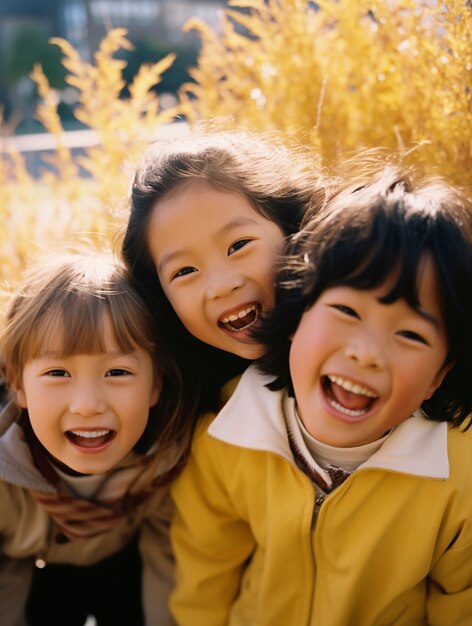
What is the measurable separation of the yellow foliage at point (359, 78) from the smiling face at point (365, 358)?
0.73 meters

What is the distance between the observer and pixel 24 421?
1884 millimetres

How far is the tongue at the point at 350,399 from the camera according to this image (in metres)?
1.42

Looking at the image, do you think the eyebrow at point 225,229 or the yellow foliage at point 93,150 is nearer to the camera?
the eyebrow at point 225,229

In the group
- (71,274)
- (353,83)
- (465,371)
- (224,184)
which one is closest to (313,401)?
(465,371)

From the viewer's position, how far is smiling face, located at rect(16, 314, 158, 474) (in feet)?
5.45

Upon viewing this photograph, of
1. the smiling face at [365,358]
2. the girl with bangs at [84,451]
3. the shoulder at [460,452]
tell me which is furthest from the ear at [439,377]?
the girl with bangs at [84,451]

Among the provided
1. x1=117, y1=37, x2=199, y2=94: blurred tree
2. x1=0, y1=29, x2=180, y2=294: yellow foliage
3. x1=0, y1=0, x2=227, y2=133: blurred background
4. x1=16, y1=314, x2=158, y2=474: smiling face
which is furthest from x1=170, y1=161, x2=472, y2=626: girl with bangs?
x1=117, y1=37, x2=199, y2=94: blurred tree

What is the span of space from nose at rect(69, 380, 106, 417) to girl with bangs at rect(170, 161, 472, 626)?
28cm

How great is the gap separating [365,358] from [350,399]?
134 mm

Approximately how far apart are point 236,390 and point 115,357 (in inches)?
12.6

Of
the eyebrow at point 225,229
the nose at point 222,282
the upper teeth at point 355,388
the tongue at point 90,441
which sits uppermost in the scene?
the eyebrow at point 225,229

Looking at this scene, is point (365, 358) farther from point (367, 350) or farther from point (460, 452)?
point (460, 452)

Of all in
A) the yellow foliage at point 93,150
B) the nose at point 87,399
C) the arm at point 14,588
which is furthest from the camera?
the yellow foliage at point 93,150

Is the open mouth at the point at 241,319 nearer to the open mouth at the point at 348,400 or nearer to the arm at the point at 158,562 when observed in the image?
the open mouth at the point at 348,400
